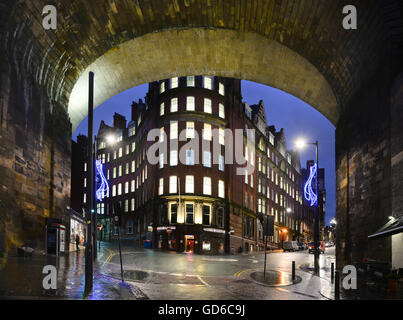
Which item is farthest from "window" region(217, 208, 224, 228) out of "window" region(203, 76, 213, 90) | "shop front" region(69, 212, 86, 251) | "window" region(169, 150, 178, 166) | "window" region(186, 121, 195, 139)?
"shop front" region(69, 212, 86, 251)

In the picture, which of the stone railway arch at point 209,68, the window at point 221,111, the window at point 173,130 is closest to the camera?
the stone railway arch at point 209,68

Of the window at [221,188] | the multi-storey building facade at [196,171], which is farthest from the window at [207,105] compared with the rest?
the window at [221,188]

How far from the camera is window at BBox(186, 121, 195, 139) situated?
44872mm

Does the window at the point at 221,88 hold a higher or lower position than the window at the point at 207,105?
higher

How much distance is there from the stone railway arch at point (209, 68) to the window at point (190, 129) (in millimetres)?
24067

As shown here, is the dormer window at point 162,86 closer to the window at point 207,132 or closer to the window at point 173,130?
the window at point 173,130

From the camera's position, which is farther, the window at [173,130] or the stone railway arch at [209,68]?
the window at [173,130]

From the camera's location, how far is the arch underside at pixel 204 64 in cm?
1781

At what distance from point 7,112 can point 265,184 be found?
56779 millimetres

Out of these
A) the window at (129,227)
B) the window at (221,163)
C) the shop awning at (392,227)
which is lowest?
the window at (129,227)

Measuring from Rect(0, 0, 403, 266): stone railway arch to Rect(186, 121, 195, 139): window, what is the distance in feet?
79.0

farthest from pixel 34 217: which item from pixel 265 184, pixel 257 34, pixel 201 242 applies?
pixel 265 184

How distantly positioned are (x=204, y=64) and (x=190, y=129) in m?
24.7

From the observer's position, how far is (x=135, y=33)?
17141 mm
